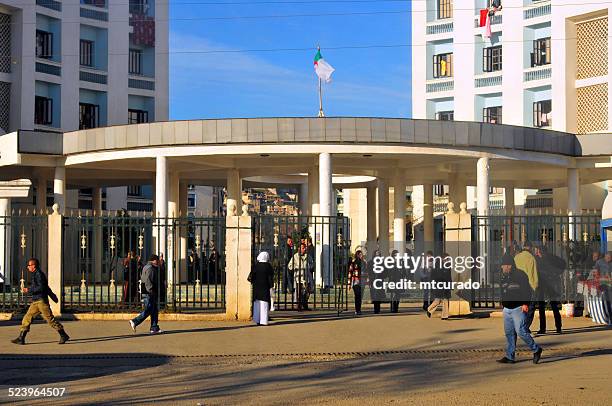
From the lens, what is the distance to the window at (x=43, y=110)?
5234 centimetres

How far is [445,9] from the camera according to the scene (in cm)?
5775

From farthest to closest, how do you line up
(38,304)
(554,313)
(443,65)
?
(443,65) < (554,313) < (38,304)

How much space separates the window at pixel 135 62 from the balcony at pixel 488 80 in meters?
19.9

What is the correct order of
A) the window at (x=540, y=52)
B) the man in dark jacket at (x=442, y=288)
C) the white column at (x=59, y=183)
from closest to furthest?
the man in dark jacket at (x=442, y=288)
the white column at (x=59, y=183)
the window at (x=540, y=52)

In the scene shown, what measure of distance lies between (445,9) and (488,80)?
536 cm

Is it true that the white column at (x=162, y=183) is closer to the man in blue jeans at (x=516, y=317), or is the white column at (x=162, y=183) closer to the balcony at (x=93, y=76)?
the man in blue jeans at (x=516, y=317)

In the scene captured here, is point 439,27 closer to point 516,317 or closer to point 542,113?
point 542,113

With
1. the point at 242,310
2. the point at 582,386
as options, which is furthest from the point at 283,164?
the point at 582,386

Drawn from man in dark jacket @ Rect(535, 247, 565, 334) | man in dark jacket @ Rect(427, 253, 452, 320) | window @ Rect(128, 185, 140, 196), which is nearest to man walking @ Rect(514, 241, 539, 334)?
man in dark jacket @ Rect(535, 247, 565, 334)

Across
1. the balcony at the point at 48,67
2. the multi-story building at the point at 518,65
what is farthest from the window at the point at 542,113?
the balcony at the point at 48,67

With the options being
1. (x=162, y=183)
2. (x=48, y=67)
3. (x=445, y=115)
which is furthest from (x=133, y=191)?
(x=162, y=183)

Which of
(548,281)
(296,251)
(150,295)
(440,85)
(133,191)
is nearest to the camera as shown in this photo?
(548,281)

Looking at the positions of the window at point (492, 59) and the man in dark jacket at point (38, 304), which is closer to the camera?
the man in dark jacket at point (38, 304)

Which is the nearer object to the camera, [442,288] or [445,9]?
[442,288]
